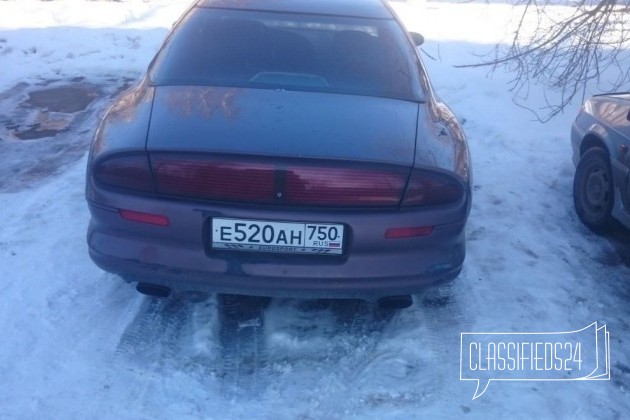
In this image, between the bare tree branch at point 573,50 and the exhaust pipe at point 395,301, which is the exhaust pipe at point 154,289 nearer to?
the exhaust pipe at point 395,301

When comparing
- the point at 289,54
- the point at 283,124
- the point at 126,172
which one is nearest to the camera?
the point at 126,172

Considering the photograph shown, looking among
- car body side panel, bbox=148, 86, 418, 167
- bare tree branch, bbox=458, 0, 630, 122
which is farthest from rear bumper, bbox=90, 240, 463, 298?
bare tree branch, bbox=458, 0, 630, 122

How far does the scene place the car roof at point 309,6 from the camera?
421 cm

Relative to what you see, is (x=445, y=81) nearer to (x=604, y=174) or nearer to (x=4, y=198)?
(x=604, y=174)

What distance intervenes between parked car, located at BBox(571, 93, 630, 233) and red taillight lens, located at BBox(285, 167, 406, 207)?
6.81 feet

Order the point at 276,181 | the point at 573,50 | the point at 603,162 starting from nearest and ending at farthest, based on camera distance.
→ the point at 276,181 → the point at 603,162 → the point at 573,50

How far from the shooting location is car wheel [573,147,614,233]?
4683 millimetres

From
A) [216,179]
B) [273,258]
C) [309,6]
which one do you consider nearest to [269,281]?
[273,258]

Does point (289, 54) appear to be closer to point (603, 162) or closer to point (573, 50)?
point (603, 162)

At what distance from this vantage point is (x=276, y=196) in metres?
2.93

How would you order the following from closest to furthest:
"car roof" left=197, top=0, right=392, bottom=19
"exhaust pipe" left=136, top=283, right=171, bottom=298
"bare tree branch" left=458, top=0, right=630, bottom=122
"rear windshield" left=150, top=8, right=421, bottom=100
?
"exhaust pipe" left=136, top=283, right=171, bottom=298, "rear windshield" left=150, top=8, right=421, bottom=100, "car roof" left=197, top=0, right=392, bottom=19, "bare tree branch" left=458, top=0, right=630, bottom=122

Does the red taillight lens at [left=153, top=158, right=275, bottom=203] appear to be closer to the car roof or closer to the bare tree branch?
the car roof
